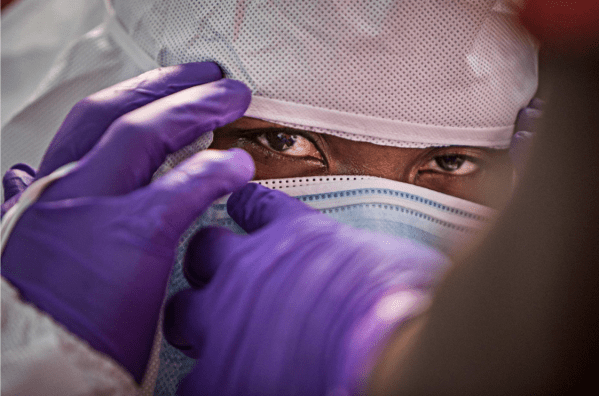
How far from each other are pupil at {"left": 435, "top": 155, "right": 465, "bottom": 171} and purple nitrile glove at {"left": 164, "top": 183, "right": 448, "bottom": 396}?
0.34 m

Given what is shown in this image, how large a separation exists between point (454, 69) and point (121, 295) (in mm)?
657

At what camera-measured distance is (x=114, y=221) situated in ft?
1.71

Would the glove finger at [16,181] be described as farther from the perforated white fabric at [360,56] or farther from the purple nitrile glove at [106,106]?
the perforated white fabric at [360,56]

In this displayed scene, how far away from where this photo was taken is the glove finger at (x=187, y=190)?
54 centimetres

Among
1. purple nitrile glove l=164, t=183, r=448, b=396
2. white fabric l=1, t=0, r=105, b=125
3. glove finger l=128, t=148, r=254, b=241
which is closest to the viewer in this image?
purple nitrile glove l=164, t=183, r=448, b=396

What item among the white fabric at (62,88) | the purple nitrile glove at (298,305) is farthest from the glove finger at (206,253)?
the white fabric at (62,88)

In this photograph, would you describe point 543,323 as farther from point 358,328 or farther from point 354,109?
point 354,109

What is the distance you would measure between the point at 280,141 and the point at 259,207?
0.59 feet

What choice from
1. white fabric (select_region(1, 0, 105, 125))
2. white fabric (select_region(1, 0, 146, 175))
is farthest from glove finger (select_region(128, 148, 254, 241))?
white fabric (select_region(1, 0, 105, 125))

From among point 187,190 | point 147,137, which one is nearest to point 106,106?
point 147,137

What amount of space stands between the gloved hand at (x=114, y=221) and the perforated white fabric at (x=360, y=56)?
0.15 metres

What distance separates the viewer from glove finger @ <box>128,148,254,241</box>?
535 millimetres

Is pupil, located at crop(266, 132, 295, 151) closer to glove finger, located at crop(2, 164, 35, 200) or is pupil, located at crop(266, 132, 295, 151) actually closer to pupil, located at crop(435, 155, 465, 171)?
pupil, located at crop(435, 155, 465, 171)

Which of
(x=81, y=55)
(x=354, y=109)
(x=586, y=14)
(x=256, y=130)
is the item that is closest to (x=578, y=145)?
(x=586, y=14)
